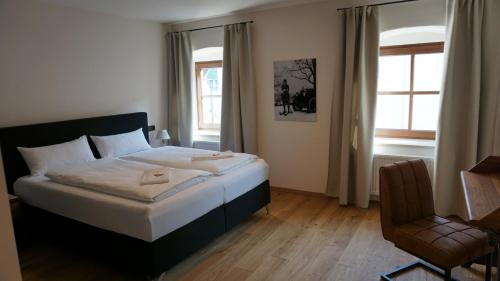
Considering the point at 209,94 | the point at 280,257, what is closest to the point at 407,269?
the point at 280,257

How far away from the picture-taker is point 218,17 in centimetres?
475

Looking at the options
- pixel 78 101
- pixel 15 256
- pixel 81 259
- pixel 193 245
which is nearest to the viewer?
pixel 15 256

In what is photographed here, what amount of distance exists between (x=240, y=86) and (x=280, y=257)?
249 centimetres

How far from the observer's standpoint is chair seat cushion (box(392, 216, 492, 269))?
1976mm

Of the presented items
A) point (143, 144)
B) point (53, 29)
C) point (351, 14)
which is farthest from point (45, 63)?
point (351, 14)

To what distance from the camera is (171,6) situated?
4074mm

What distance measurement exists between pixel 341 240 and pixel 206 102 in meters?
3.27

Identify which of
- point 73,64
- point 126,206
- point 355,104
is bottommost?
point 126,206

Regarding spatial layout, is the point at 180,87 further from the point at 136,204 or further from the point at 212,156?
the point at 136,204

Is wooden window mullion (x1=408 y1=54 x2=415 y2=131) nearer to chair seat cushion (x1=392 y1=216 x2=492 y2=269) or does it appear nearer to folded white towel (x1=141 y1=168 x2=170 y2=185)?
chair seat cushion (x1=392 y1=216 x2=492 y2=269)

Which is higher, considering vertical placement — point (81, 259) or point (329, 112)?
point (329, 112)

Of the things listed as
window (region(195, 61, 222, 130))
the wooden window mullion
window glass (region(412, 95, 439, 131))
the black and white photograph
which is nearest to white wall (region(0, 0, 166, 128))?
window (region(195, 61, 222, 130))

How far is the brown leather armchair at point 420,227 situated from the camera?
201 cm

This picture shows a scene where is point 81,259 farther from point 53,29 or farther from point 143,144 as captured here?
point 53,29
